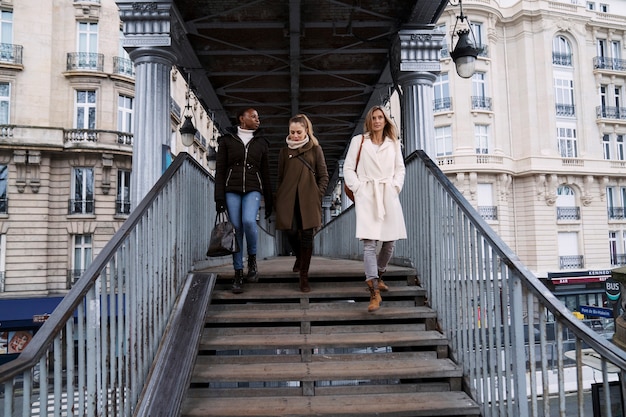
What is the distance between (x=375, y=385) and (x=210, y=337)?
1504 millimetres

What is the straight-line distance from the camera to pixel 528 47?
29688 mm

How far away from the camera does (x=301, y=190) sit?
15.1ft

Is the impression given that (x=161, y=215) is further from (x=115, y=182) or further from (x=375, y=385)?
(x=115, y=182)

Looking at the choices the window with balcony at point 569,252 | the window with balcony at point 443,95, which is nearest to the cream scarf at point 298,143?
the window with balcony at point 443,95

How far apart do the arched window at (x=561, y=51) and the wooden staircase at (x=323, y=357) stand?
31934 millimetres

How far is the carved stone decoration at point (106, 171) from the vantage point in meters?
21.9

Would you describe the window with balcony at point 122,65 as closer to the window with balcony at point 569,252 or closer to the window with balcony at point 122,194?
the window with balcony at point 122,194

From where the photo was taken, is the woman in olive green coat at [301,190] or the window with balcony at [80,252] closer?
the woman in olive green coat at [301,190]

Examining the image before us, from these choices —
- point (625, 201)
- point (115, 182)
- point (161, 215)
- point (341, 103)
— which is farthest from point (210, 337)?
point (625, 201)

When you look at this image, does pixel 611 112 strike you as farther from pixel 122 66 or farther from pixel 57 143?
pixel 57 143

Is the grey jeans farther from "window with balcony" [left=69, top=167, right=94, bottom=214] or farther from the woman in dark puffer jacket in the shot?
"window with balcony" [left=69, top=167, right=94, bottom=214]

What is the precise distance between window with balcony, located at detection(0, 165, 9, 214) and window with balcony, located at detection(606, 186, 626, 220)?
36248 mm

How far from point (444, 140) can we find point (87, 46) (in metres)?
21.6

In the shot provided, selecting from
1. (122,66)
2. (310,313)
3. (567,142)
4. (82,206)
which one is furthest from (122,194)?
(567,142)
